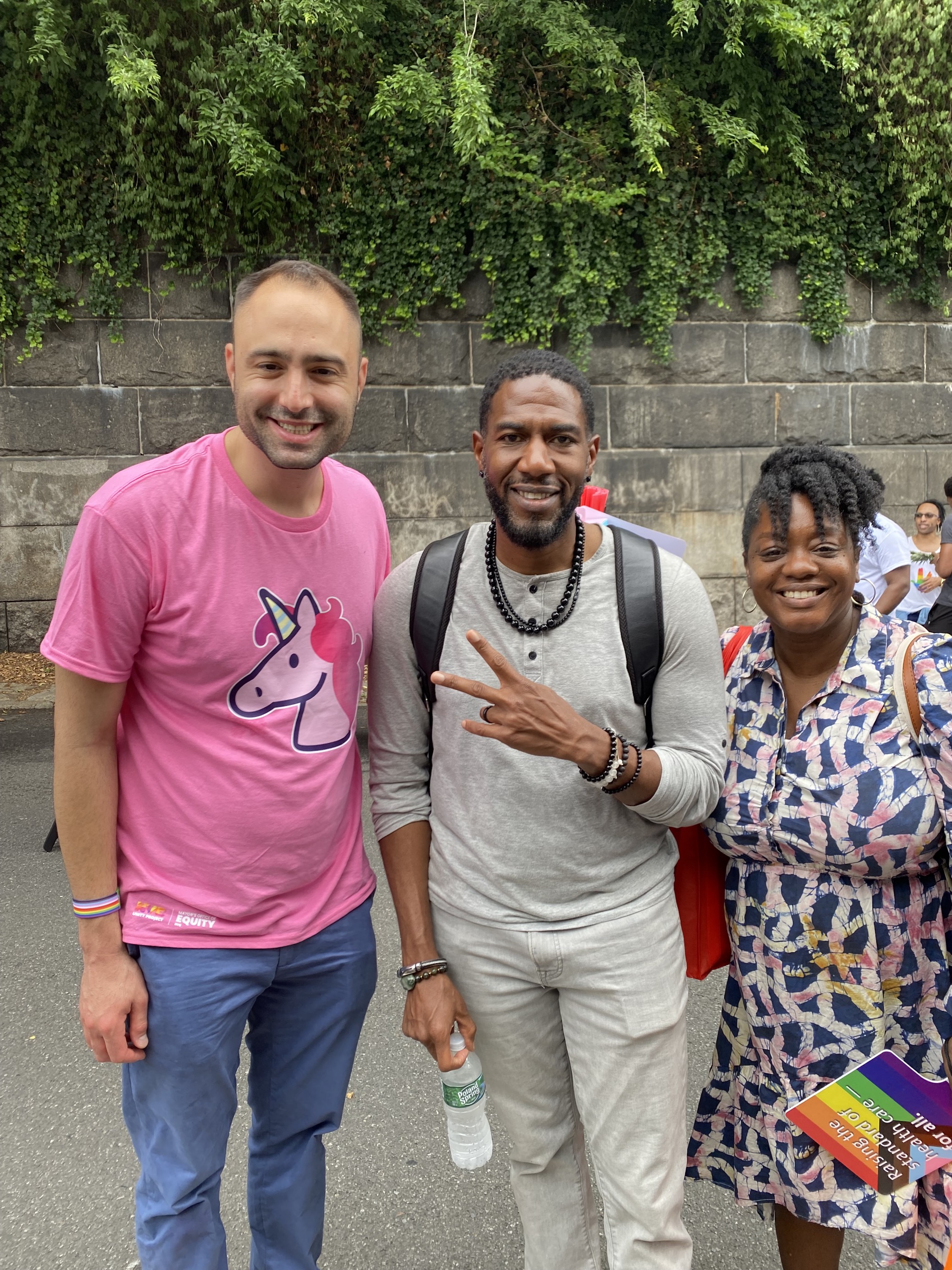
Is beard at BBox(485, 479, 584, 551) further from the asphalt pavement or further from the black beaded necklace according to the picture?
the asphalt pavement

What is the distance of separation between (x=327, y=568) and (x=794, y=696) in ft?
3.36

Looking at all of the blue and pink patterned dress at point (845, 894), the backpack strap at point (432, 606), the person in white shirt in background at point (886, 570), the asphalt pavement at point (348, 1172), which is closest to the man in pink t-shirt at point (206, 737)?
the backpack strap at point (432, 606)

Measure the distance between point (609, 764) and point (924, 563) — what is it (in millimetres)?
7185

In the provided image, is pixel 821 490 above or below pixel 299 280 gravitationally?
below

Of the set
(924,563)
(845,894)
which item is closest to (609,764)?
(845,894)

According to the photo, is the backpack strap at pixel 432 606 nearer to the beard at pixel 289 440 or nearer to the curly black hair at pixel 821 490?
the beard at pixel 289 440

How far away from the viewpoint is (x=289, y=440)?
176 centimetres

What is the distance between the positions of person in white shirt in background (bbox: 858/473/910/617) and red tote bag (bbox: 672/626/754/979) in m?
4.31

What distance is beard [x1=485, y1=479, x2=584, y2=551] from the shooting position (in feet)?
5.93

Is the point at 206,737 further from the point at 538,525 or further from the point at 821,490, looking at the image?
the point at 821,490

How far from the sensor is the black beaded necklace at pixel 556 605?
1.84 metres

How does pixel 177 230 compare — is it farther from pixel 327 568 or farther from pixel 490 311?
pixel 327 568

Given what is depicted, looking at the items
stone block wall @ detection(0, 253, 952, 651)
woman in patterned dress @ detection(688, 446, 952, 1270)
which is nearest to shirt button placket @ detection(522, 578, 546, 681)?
woman in patterned dress @ detection(688, 446, 952, 1270)

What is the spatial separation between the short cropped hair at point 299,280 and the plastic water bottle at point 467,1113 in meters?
1.59
